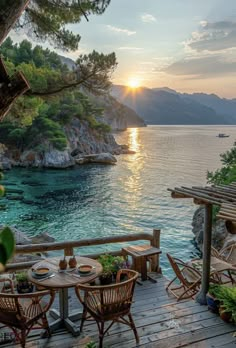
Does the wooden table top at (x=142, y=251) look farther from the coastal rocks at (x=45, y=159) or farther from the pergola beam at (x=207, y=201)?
the coastal rocks at (x=45, y=159)

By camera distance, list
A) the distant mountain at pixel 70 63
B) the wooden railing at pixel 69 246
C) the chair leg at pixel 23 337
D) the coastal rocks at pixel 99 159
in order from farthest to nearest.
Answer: the coastal rocks at pixel 99 159, the distant mountain at pixel 70 63, the wooden railing at pixel 69 246, the chair leg at pixel 23 337

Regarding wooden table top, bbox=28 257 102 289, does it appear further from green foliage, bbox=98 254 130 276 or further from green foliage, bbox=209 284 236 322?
green foliage, bbox=209 284 236 322

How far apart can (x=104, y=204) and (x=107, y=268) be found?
18773mm

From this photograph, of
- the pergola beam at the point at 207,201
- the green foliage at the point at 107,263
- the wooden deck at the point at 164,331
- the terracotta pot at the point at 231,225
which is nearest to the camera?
the terracotta pot at the point at 231,225

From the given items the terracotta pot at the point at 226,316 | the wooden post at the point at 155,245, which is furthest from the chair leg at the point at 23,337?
the wooden post at the point at 155,245

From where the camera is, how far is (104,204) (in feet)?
82.0

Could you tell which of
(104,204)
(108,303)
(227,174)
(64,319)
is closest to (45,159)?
(104,204)

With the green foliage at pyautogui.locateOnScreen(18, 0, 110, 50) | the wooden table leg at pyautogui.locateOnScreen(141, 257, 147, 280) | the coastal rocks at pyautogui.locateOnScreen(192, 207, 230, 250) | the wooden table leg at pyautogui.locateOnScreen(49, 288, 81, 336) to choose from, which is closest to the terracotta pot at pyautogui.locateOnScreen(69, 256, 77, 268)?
the wooden table leg at pyautogui.locateOnScreen(49, 288, 81, 336)

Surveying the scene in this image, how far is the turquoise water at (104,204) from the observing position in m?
18.8

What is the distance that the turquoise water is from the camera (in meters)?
18.8

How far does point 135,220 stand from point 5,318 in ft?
56.4

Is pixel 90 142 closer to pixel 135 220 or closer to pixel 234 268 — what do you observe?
pixel 135 220

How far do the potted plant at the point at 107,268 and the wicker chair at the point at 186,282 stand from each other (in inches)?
45.5

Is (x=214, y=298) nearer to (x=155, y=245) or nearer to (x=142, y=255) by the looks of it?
(x=142, y=255)
